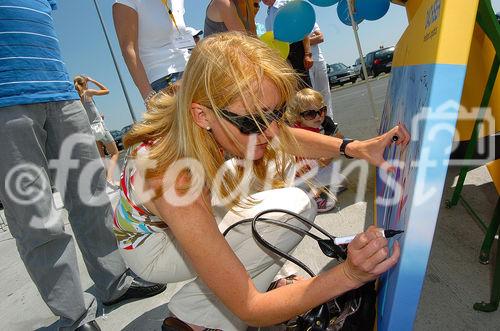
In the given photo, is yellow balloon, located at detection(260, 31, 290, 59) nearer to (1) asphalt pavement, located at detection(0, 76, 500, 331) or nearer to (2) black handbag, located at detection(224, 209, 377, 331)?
(1) asphalt pavement, located at detection(0, 76, 500, 331)

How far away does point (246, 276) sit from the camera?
88 centimetres

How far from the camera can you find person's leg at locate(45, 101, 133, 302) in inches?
64.3

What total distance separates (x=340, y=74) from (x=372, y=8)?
1911 cm

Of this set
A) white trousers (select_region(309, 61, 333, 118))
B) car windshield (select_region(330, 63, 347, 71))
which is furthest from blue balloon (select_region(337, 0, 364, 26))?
car windshield (select_region(330, 63, 347, 71))

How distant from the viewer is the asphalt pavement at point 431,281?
1184 mm

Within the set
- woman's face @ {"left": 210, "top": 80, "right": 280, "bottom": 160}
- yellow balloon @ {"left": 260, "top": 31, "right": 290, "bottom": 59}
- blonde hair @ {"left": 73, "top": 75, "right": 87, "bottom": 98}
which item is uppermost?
blonde hair @ {"left": 73, "top": 75, "right": 87, "bottom": 98}

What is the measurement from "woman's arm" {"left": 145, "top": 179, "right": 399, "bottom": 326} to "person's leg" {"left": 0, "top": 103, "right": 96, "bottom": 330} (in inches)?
28.9

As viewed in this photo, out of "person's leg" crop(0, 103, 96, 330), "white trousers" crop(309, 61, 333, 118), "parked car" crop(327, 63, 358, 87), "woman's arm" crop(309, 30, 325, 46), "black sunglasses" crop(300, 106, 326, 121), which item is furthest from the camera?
"parked car" crop(327, 63, 358, 87)

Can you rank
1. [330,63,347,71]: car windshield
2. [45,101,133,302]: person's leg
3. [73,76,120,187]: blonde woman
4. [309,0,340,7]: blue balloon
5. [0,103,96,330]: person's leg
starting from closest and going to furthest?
[0,103,96,330]: person's leg < [45,101,133,302]: person's leg < [309,0,340,7]: blue balloon < [73,76,120,187]: blonde woman < [330,63,347,71]: car windshield

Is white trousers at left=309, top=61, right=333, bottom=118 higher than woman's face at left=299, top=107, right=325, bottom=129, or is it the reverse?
white trousers at left=309, top=61, right=333, bottom=118

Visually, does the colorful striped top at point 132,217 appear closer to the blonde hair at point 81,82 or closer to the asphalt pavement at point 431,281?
the asphalt pavement at point 431,281

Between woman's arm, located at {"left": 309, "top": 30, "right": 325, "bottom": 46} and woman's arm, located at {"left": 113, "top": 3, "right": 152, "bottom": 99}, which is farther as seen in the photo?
woman's arm, located at {"left": 309, "top": 30, "right": 325, "bottom": 46}

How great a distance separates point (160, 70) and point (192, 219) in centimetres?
121

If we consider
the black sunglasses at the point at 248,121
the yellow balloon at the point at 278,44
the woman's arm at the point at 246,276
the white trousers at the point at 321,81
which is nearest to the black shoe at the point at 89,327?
the woman's arm at the point at 246,276
